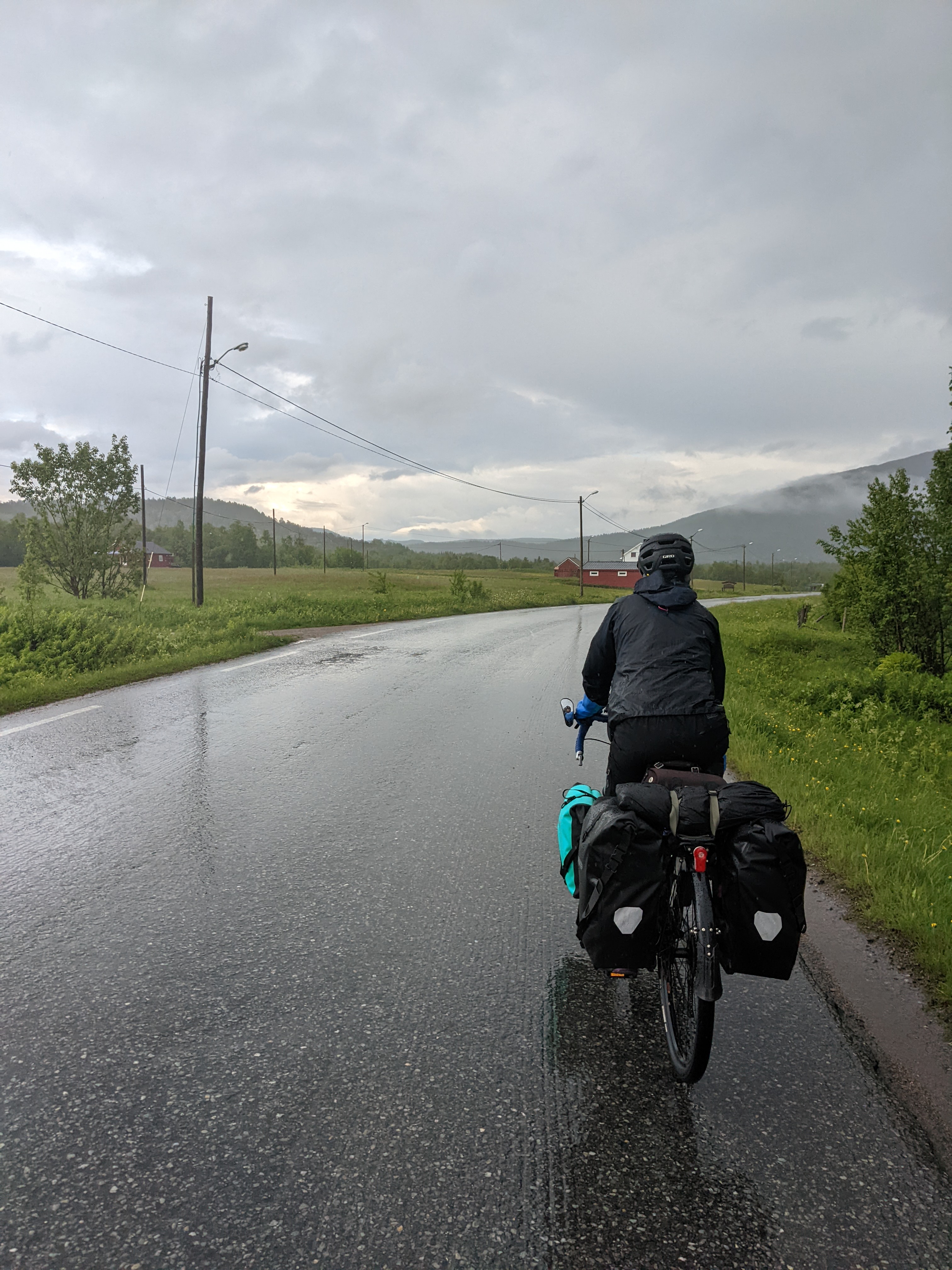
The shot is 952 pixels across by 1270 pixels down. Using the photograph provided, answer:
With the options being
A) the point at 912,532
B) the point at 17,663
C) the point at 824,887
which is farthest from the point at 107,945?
the point at 912,532

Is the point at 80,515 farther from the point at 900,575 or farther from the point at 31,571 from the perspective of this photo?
the point at 900,575

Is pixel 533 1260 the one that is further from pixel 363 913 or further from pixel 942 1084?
pixel 363 913

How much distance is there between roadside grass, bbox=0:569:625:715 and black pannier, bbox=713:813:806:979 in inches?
384

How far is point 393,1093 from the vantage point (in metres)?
2.62

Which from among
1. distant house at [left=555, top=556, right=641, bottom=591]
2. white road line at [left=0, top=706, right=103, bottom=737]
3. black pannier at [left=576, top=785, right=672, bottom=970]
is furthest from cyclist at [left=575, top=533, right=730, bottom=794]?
distant house at [left=555, top=556, right=641, bottom=591]

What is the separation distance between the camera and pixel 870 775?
7.27m

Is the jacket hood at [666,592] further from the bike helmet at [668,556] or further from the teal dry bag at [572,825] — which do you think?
the teal dry bag at [572,825]

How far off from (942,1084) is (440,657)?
513 inches

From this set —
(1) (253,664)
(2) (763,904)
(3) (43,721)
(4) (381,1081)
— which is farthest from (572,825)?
(1) (253,664)

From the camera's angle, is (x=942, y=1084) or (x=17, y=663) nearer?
(x=942, y=1084)

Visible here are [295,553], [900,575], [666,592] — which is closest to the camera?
[666,592]

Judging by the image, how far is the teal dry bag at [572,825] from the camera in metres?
3.27

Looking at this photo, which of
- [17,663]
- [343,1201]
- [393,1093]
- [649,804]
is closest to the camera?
[343,1201]

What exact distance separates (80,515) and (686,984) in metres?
35.4
